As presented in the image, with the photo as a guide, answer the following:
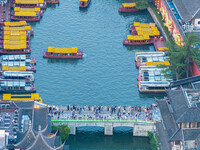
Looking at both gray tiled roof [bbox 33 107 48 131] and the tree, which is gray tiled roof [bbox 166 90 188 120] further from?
gray tiled roof [bbox 33 107 48 131]

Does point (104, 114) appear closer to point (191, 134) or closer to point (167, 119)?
point (167, 119)

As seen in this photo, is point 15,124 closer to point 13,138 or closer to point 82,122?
point 13,138

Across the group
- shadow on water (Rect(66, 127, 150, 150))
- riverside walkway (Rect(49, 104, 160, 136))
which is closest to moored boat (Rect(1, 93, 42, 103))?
riverside walkway (Rect(49, 104, 160, 136))

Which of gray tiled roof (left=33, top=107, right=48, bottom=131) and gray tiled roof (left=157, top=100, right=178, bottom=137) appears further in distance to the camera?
gray tiled roof (left=33, top=107, right=48, bottom=131)

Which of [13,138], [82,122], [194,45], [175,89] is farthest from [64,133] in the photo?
[194,45]

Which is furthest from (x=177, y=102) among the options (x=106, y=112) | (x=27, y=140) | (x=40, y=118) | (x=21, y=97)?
(x=21, y=97)

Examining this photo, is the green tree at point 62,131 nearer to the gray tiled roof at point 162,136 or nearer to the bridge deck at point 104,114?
the bridge deck at point 104,114

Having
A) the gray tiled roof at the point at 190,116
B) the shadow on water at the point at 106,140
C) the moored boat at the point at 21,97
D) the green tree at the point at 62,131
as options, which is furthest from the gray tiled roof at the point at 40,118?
the gray tiled roof at the point at 190,116
